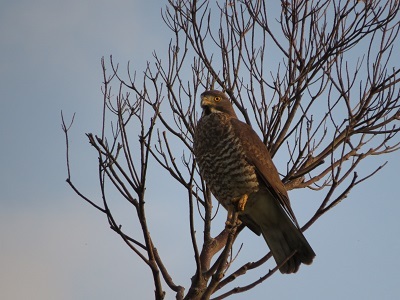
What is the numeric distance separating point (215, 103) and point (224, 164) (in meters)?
0.67

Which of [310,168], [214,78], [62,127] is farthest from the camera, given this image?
[214,78]

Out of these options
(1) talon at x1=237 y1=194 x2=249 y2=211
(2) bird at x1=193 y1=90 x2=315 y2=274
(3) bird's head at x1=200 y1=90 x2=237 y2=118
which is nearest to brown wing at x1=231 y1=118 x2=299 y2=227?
(2) bird at x1=193 y1=90 x2=315 y2=274

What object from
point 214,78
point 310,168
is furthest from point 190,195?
point 214,78

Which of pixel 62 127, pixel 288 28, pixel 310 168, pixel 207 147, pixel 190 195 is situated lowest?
pixel 190 195

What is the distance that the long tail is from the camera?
4.40m

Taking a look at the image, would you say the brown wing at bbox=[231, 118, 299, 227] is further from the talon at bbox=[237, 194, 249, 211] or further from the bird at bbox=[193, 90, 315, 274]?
the talon at bbox=[237, 194, 249, 211]

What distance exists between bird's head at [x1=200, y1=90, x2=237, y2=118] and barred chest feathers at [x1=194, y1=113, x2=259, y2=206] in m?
0.24

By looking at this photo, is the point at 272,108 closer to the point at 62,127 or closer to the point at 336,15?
the point at 336,15

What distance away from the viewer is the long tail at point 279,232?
440 cm

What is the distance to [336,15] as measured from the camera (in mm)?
5027

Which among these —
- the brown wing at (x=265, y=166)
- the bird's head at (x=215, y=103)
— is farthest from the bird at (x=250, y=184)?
the bird's head at (x=215, y=103)

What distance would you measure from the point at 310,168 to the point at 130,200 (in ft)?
5.93

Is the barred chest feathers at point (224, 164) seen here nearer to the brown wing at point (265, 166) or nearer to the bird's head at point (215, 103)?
the brown wing at point (265, 166)

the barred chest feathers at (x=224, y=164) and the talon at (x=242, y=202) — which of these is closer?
the talon at (x=242, y=202)
